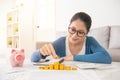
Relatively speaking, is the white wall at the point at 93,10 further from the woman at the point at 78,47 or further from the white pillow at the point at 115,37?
Answer: the woman at the point at 78,47

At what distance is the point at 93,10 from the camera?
3.77 m

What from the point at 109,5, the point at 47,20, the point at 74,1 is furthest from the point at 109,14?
the point at 47,20

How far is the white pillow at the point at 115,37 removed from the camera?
10.2 ft

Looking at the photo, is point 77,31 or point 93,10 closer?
point 77,31

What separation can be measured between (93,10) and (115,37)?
80cm

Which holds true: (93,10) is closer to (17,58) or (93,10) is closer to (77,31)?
(77,31)

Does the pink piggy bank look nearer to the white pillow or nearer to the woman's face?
the woman's face

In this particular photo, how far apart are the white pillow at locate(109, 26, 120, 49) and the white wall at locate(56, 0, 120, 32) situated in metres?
0.41

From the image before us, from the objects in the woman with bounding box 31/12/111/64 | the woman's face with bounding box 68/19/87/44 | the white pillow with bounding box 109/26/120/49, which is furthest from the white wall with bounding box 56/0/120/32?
the woman's face with bounding box 68/19/87/44

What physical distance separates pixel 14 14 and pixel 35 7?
53cm

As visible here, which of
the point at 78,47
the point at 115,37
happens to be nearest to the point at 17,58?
the point at 78,47

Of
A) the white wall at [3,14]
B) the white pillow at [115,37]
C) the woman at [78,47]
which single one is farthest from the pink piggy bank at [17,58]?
the white wall at [3,14]

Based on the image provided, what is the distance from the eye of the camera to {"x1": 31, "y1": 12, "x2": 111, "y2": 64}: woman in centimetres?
125

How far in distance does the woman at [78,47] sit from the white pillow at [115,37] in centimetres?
171
